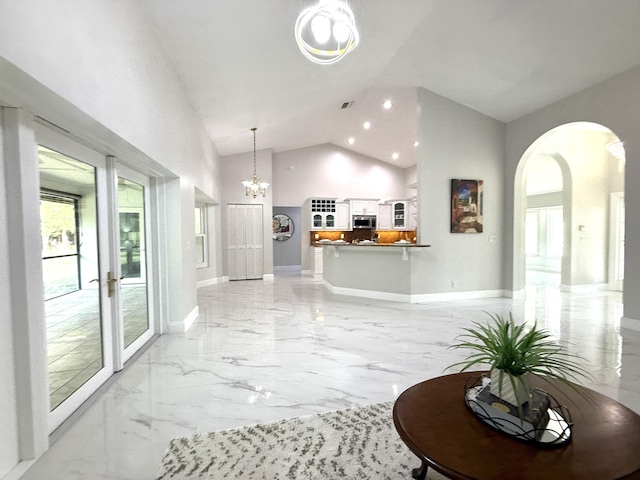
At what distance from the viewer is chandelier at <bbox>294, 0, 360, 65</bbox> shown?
219cm

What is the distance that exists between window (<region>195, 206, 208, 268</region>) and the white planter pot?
7.26m

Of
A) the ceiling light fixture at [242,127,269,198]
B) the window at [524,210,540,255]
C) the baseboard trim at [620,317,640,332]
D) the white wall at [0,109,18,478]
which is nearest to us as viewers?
the white wall at [0,109,18,478]

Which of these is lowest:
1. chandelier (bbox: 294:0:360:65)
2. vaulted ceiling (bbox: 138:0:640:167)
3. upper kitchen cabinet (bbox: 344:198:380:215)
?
upper kitchen cabinet (bbox: 344:198:380:215)

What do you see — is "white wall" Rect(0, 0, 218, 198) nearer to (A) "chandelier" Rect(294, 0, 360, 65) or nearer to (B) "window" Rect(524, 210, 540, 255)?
(A) "chandelier" Rect(294, 0, 360, 65)

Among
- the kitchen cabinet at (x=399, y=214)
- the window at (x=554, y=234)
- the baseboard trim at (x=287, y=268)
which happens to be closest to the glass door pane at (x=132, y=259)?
the baseboard trim at (x=287, y=268)

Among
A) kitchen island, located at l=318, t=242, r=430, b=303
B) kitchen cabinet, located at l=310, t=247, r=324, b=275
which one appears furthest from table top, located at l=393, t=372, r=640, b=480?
kitchen cabinet, located at l=310, t=247, r=324, b=275

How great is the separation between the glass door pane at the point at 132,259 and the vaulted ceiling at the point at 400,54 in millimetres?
1583

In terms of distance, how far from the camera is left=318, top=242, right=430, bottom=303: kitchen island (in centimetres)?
560

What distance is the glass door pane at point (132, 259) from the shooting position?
10.4 ft

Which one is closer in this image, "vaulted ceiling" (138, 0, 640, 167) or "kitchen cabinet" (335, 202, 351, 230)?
"vaulted ceiling" (138, 0, 640, 167)

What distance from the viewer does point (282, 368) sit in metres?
2.92

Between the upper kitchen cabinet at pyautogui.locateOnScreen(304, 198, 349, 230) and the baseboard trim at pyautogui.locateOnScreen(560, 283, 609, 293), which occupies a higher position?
the upper kitchen cabinet at pyautogui.locateOnScreen(304, 198, 349, 230)

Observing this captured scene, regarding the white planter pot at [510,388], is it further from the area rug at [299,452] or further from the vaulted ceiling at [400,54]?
the vaulted ceiling at [400,54]

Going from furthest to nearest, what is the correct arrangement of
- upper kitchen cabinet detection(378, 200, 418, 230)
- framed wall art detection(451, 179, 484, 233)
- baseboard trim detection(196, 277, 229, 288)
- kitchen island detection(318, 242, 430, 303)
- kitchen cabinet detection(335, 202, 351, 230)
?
upper kitchen cabinet detection(378, 200, 418, 230)
kitchen cabinet detection(335, 202, 351, 230)
baseboard trim detection(196, 277, 229, 288)
framed wall art detection(451, 179, 484, 233)
kitchen island detection(318, 242, 430, 303)
